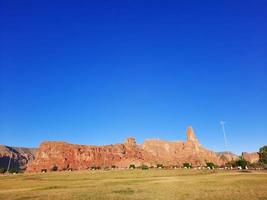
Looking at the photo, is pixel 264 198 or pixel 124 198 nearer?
pixel 264 198

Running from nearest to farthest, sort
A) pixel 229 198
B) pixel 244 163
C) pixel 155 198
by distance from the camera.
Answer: pixel 229 198 < pixel 155 198 < pixel 244 163

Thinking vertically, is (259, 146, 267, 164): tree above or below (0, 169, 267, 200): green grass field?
above

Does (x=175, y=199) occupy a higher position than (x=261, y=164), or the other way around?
(x=261, y=164)

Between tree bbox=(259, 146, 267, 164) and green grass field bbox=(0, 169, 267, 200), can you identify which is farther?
tree bbox=(259, 146, 267, 164)

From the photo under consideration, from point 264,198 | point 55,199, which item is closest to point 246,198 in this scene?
point 264,198

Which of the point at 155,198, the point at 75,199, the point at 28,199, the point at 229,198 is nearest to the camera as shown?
the point at 229,198

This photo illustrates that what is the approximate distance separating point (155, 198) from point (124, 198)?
3.52 meters

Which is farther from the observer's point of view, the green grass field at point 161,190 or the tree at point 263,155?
the tree at point 263,155

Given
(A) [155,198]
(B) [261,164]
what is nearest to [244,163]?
(B) [261,164]

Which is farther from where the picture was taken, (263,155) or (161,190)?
(263,155)

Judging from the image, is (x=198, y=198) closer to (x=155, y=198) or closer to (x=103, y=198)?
(x=155, y=198)

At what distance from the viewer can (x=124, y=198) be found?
103ft

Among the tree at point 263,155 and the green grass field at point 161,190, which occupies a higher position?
the tree at point 263,155

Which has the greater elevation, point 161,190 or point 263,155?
point 263,155
